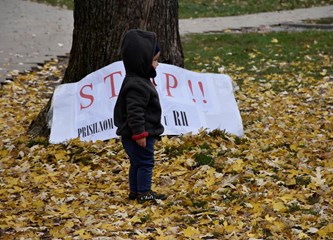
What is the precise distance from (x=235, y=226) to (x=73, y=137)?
2.77 metres

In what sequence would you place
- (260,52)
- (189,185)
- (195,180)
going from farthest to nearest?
(260,52)
(195,180)
(189,185)

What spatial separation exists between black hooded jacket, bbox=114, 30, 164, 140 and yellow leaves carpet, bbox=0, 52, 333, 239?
22.8 inches

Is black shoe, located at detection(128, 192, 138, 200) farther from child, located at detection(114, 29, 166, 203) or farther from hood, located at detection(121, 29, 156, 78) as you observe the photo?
hood, located at detection(121, 29, 156, 78)

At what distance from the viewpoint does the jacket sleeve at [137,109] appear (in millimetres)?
5453

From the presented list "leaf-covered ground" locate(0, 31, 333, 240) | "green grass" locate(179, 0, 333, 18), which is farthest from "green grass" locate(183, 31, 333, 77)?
"green grass" locate(179, 0, 333, 18)

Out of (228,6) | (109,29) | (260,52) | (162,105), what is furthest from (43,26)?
(162,105)

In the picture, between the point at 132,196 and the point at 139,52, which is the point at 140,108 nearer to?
the point at 139,52

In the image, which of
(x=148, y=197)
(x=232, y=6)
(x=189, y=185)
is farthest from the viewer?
(x=232, y=6)

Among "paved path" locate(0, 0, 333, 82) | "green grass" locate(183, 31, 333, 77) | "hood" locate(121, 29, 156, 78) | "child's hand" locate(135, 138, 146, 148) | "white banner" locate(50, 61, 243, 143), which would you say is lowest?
"paved path" locate(0, 0, 333, 82)

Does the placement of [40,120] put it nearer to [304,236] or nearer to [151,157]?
[151,157]

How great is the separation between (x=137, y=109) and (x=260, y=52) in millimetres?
7928

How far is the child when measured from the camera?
18.0ft

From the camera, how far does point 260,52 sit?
1309 centimetres

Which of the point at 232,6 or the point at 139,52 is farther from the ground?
the point at 139,52
